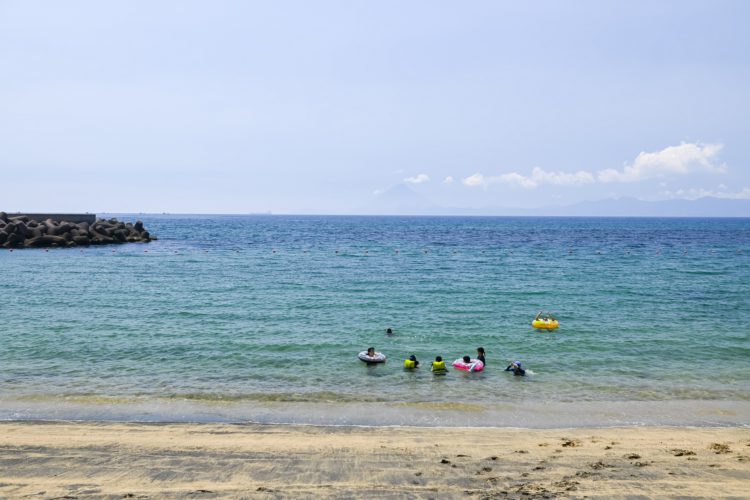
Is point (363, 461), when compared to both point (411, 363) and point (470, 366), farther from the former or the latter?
point (470, 366)

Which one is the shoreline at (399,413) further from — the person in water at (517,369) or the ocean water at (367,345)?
the person in water at (517,369)

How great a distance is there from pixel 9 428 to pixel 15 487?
4378 mm

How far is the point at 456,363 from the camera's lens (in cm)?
2117

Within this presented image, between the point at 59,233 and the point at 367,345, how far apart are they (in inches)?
2501

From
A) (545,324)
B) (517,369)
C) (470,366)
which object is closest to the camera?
(517,369)

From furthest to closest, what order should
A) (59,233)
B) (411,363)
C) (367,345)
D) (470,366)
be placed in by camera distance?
(59,233)
(367,345)
(411,363)
(470,366)

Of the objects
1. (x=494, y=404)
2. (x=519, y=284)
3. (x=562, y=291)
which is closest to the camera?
(x=494, y=404)

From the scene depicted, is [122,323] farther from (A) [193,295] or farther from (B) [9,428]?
(B) [9,428]

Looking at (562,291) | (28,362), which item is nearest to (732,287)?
(562,291)

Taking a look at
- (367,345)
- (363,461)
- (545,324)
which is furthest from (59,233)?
(363,461)

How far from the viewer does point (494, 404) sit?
17.6m

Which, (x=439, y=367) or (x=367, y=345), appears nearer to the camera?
(x=439, y=367)

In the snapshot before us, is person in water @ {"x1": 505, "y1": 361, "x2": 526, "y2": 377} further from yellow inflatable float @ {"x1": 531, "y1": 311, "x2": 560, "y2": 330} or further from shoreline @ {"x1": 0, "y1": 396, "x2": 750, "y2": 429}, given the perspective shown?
yellow inflatable float @ {"x1": 531, "y1": 311, "x2": 560, "y2": 330}

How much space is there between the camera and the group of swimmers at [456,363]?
20.6 metres
